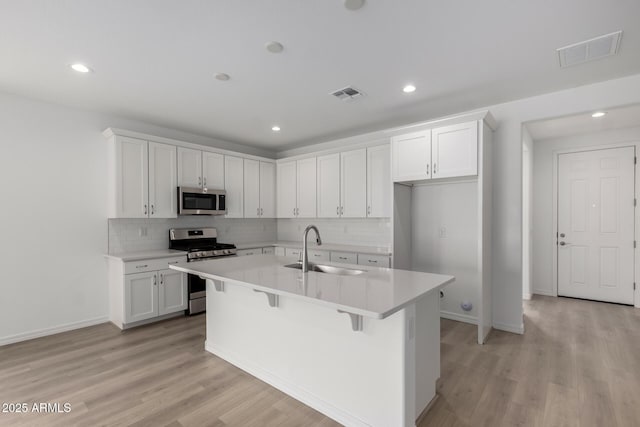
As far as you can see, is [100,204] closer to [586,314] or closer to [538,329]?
[538,329]

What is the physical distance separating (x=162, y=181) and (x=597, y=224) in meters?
6.45

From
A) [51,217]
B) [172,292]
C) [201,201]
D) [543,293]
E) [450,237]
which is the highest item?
[201,201]

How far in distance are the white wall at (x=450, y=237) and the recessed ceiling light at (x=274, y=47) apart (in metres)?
2.69

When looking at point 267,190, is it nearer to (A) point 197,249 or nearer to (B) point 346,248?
(A) point 197,249

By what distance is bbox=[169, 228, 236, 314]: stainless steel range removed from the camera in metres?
4.14

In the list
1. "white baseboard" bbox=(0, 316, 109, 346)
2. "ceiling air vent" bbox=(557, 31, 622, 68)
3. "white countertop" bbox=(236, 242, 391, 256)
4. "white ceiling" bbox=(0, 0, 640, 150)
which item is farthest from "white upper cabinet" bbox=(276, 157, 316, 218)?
Answer: "ceiling air vent" bbox=(557, 31, 622, 68)

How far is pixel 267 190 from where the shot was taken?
5.57 metres

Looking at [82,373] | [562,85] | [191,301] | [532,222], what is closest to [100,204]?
[191,301]

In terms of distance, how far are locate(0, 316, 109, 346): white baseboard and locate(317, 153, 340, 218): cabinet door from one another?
3.31 m

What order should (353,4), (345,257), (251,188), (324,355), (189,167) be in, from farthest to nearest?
(251,188)
(189,167)
(345,257)
(324,355)
(353,4)

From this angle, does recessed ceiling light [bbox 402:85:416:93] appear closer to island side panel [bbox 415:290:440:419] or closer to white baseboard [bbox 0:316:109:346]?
island side panel [bbox 415:290:440:419]

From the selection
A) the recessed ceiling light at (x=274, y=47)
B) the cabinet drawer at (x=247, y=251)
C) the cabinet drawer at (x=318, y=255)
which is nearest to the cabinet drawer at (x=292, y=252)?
the cabinet drawer at (x=318, y=255)

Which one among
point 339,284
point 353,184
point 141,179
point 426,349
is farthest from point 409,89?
point 141,179

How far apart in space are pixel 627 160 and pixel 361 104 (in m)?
4.15
